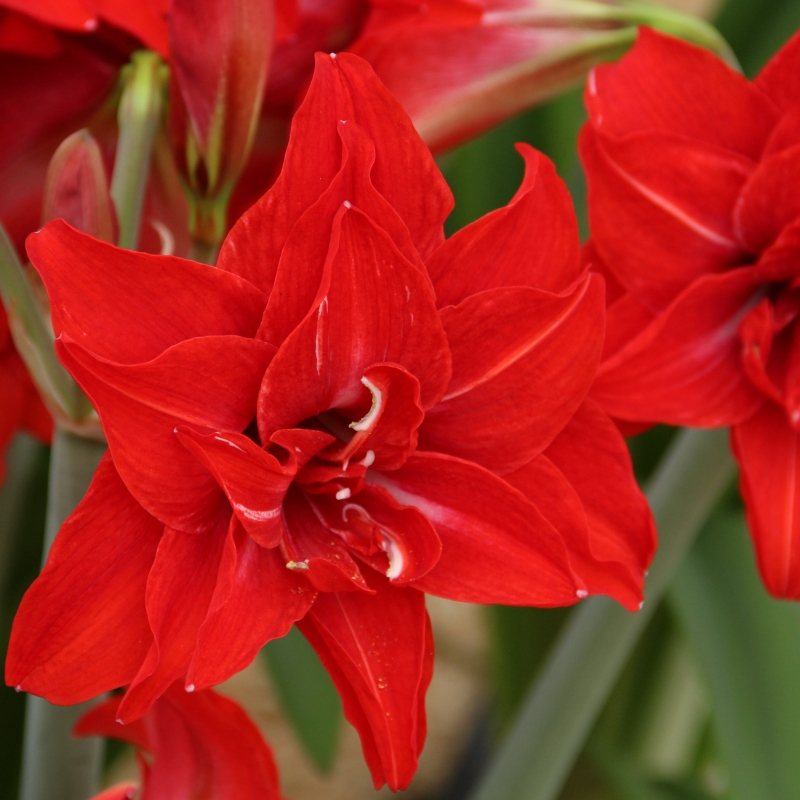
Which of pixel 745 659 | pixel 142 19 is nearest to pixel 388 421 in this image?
pixel 142 19

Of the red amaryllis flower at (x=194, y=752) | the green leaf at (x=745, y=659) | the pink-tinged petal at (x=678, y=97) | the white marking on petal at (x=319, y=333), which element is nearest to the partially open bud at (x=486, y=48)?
the pink-tinged petal at (x=678, y=97)

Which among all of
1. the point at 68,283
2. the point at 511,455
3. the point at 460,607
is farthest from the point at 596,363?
the point at 460,607

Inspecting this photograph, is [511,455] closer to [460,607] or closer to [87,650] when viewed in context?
[87,650]

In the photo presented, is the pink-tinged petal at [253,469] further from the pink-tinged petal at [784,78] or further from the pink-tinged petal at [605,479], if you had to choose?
the pink-tinged petal at [784,78]

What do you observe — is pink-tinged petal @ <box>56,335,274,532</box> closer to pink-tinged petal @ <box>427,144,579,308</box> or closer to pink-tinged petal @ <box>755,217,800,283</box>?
pink-tinged petal @ <box>427,144,579,308</box>

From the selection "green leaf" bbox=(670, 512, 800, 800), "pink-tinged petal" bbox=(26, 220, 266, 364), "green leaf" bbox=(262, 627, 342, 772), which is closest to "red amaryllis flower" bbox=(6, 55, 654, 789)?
"pink-tinged petal" bbox=(26, 220, 266, 364)

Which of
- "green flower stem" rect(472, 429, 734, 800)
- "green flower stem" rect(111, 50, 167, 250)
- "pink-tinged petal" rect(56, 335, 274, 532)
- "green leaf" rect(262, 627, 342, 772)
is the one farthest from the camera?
"green leaf" rect(262, 627, 342, 772)

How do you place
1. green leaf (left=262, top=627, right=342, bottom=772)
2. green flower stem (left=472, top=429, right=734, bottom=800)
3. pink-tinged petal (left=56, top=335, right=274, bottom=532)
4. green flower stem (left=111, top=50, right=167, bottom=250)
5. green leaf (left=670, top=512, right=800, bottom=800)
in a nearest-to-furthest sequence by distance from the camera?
1. pink-tinged petal (left=56, top=335, right=274, bottom=532)
2. green flower stem (left=111, top=50, right=167, bottom=250)
3. green flower stem (left=472, top=429, right=734, bottom=800)
4. green leaf (left=670, top=512, right=800, bottom=800)
5. green leaf (left=262, top=627, right=342, bottom=772)

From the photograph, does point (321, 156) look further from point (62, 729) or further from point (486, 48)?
point (62, 729)
